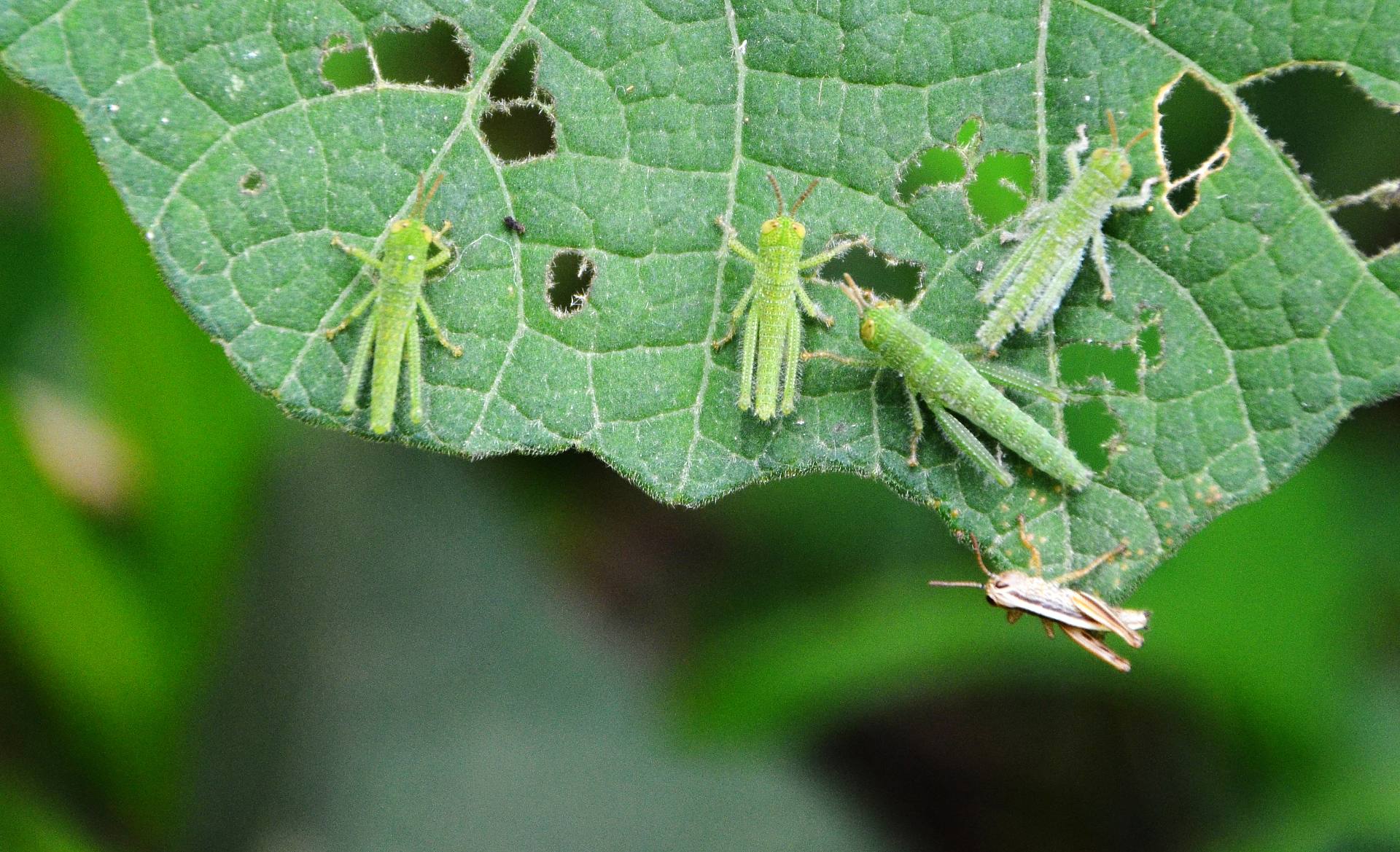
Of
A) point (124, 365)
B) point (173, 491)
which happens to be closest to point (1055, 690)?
point (173, 491)

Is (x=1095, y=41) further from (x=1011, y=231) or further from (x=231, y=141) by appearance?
(x=231, y=141)

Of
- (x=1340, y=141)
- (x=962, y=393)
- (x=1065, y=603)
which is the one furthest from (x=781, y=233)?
(x=1340, y=141)

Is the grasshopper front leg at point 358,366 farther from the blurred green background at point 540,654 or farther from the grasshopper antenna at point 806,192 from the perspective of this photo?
the blurred green background at point 540,654

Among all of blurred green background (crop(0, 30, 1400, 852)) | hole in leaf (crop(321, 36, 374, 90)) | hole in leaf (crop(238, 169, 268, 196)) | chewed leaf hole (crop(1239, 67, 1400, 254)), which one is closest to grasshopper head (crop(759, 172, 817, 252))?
hole in leaf (crop(321, 36, 374, 90))

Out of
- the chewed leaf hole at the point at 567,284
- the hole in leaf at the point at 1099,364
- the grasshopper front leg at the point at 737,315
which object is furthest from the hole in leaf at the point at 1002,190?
the chewed leaf hole at the point at 567,284

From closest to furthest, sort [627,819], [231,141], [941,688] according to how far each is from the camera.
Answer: [231,141], [627,819], [941,688]
